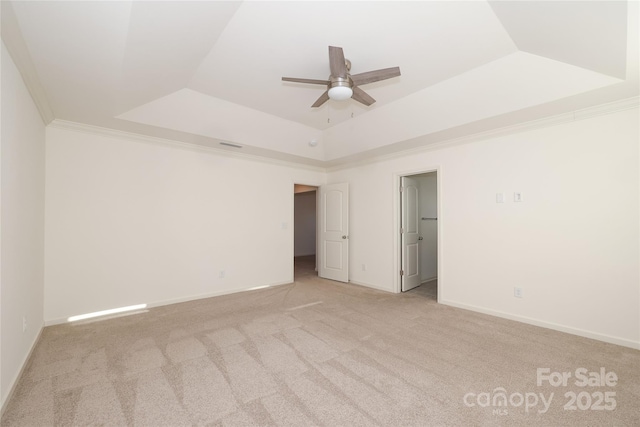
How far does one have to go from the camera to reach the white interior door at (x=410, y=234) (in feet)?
15.6

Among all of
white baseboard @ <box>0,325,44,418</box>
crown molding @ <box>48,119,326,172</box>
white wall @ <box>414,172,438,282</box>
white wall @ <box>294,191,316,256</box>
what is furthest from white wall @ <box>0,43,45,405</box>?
white wall @ <box>294,191,316,256</box>

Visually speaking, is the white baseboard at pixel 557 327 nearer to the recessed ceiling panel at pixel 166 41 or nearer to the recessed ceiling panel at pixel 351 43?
the recessed ceiling panel at pixel 351 43

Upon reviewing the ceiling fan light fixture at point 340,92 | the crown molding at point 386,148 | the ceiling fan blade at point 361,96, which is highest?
the ceiling fan blade at point 361,96

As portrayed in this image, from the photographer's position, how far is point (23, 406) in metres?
1.77

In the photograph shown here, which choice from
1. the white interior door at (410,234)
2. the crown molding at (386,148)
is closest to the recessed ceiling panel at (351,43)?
the crown molding at (386,148)

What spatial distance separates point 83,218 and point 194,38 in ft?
9.09

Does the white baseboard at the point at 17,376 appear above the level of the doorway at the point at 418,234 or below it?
below

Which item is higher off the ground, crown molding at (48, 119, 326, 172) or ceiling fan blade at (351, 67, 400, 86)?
ceiling fan blade at (351, 67, 400, 86)

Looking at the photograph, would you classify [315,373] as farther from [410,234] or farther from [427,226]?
[427,226]

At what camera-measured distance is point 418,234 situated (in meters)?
5.23

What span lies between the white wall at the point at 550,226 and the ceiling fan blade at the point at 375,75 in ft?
6.86

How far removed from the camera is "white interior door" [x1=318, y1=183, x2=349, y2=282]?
17.9ft

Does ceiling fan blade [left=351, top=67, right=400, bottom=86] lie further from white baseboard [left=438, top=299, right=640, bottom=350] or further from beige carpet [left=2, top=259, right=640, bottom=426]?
white baseboard [left=438, top=299, right=640, bottom=350]

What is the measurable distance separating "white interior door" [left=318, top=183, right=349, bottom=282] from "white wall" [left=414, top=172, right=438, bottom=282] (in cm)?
153
